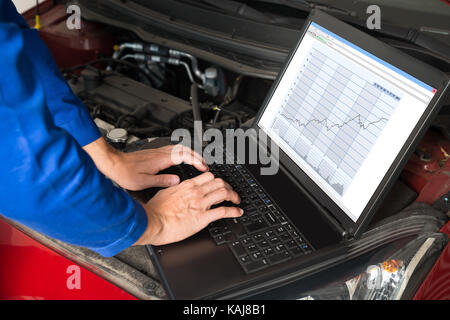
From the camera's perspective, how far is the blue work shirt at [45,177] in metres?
0.43

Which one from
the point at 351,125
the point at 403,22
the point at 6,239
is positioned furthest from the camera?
the point at 403,22

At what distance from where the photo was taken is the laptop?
A: 55 cm

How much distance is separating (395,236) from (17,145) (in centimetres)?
57

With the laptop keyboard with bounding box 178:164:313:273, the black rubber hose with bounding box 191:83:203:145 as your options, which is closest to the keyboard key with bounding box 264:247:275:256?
the laptop keyboard with bounding box 178:164:313:273

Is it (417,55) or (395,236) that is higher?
(417,55)

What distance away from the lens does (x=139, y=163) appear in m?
0.80

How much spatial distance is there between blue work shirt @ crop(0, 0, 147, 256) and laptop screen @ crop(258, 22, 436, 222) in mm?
348

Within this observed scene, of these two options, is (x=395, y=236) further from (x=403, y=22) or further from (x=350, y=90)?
(x=403, y=22)

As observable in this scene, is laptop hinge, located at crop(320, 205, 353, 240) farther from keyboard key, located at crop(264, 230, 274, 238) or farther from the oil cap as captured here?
the oil cap

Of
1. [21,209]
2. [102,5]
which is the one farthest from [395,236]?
[102,5]

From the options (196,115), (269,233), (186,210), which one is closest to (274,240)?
(269,233)

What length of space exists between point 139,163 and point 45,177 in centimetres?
34

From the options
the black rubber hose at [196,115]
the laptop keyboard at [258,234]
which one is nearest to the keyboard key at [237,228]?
the laptop keyboard at [258,234]

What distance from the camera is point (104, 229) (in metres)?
0.53
